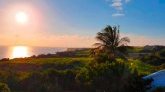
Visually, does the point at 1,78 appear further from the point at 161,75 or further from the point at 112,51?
the point at 161,75

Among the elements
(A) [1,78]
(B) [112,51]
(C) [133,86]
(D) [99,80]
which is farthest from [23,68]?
(C) [133,86]

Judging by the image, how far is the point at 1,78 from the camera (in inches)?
2222

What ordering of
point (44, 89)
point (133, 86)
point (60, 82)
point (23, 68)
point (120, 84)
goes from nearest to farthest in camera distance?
point (133, 86) < point (120, 84) < point (44, 89) < point (60, 82) < point (23, 68)

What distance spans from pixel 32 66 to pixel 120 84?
3804cm

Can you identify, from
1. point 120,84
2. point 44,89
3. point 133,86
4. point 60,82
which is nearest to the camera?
point 133,86

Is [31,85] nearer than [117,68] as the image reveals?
No

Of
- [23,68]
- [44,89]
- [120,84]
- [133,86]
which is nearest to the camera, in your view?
[133,86]

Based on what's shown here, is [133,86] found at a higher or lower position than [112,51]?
lower

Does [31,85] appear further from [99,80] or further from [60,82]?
[99,80]

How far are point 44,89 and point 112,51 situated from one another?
11602mm

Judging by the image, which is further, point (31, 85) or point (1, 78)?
point (1, 78)

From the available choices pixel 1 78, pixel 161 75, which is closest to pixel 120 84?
pixel 161 75

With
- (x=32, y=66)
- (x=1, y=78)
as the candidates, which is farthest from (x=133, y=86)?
(x=32, y=66)

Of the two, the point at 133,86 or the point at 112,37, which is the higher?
the point at 112,37
